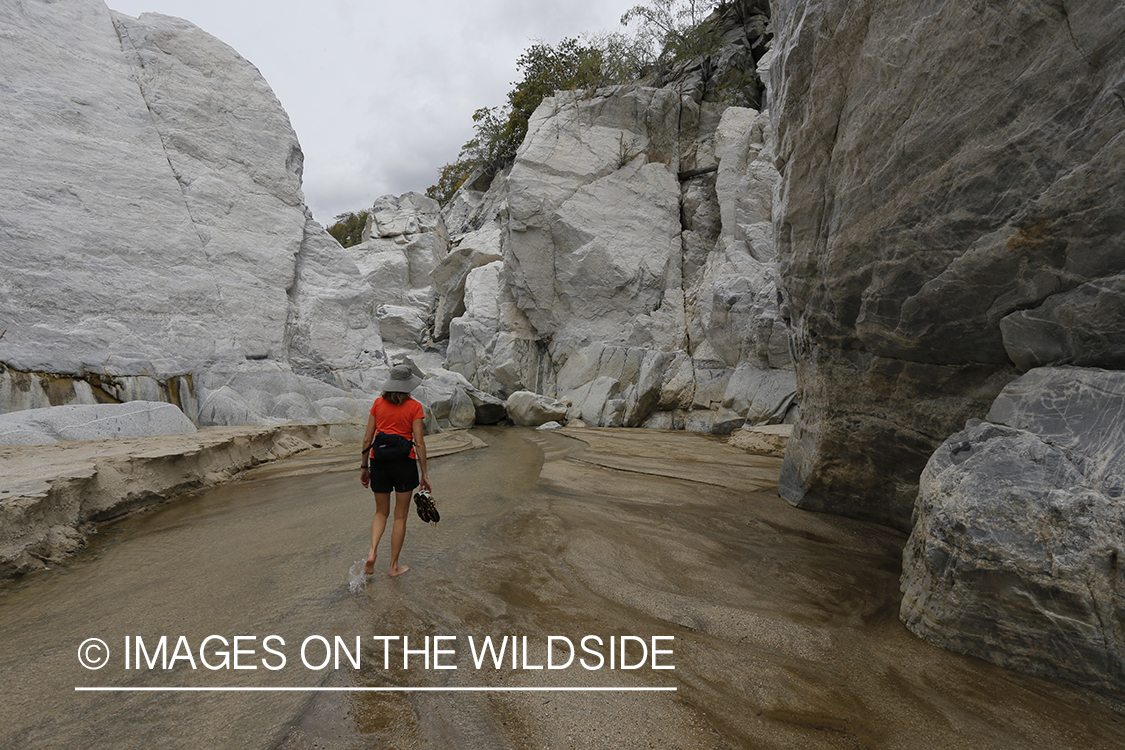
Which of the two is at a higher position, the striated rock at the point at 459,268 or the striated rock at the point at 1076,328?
the striated rock at the point at 459,268

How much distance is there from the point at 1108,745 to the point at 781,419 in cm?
898

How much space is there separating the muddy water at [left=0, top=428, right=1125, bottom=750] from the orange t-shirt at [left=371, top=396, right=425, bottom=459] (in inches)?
36.4

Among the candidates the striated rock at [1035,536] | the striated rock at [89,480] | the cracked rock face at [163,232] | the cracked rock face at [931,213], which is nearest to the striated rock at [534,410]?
the cracked rock face at [163,232]

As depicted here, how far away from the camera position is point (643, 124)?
17516 millimetres

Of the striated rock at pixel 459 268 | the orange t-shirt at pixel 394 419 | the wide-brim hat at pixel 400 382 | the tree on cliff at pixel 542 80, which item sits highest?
A: the tree on cliff at pixel 542 80

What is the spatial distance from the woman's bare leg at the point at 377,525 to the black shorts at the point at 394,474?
0.27 feet

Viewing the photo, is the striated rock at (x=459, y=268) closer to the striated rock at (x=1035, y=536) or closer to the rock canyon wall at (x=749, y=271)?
the rock canyon wall at (x=749, y=271)

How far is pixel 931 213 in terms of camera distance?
3172 mm

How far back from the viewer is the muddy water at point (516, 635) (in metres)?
1.82

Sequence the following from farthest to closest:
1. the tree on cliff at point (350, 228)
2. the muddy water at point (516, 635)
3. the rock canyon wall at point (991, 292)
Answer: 1. the tree on cliff at point (350, 228)
2. the rock canyon wall at point (991, 292)
3. the muddy water at point (516, 635)

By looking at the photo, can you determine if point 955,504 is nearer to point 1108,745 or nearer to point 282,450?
point 1108,745

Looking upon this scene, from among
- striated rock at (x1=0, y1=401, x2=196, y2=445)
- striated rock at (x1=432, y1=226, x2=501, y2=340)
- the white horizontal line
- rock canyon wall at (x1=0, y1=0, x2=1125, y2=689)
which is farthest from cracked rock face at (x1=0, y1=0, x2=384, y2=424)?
striated rock at (x1=432, y1=226, x2=501, y2=340)

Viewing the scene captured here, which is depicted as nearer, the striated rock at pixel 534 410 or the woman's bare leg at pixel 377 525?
the woman's bare leg at pixel 377 525

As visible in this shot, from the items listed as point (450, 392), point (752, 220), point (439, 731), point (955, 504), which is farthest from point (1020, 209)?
point (752, 220)
